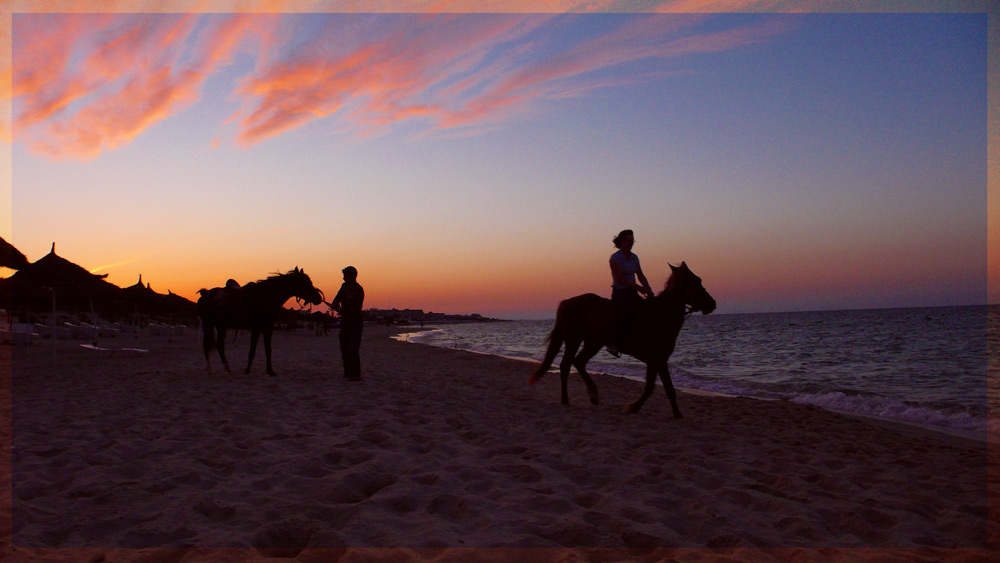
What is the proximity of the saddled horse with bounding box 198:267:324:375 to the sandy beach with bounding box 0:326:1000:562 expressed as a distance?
404 cm

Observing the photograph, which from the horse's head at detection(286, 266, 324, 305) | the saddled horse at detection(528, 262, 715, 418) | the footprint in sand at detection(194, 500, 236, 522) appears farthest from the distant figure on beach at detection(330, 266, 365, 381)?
the footprint in sand at detection(194, 500, 236, 522)

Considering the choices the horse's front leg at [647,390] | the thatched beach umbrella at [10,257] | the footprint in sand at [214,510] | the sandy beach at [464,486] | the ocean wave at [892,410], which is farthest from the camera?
the thatched beach umbrella at [10,257]

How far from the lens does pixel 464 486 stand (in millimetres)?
3982

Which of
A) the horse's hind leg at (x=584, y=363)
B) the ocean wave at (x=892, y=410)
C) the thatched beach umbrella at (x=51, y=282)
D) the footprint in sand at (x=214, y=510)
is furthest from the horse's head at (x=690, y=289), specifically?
the thatched beach umbrella at (x=51, y=282)

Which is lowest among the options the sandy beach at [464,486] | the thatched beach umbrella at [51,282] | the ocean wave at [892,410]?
the ocean wave at [892,410]

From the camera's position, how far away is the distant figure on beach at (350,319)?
1084 centimetres

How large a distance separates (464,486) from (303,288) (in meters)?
9.08

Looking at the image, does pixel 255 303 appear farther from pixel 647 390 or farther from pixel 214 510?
pixel 214 510

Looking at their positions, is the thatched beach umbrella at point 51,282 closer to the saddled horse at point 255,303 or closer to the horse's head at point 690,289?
the saddled horse at point 255,303

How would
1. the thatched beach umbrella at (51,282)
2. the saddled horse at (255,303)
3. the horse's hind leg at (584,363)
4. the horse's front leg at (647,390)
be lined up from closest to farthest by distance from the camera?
the horse's front leg at (647,390) → the horse's hind leg at (584,363) → the saddled horse at (255,303) → the thatched beach umbrella at (51,282)

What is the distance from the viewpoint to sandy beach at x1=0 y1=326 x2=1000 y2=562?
2979mm

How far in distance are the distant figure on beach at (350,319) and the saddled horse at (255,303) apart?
139 cm

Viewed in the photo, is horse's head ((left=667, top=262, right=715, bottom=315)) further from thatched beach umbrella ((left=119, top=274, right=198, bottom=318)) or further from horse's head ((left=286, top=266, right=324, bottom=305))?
thatched beach umbrella ((left=119, top=274, right=198, bottom=318))

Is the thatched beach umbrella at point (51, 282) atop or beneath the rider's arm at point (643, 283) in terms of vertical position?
atop
